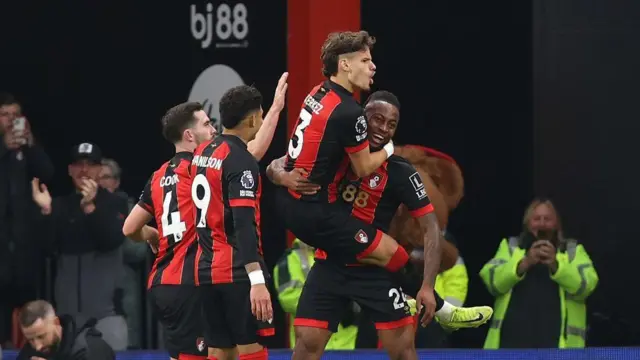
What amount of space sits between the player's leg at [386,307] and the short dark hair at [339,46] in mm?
954

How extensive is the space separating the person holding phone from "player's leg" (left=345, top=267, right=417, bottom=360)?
1922 millimetres

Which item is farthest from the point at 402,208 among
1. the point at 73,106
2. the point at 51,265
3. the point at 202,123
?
the point at 73,106

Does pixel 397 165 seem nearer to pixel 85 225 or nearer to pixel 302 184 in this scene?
pixel 302 184

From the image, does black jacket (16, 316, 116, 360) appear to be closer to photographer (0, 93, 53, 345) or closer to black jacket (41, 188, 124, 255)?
black jacket (41, 188, 124, 255)

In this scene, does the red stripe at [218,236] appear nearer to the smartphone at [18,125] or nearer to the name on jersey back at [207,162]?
the name on jersey back at [207,162]

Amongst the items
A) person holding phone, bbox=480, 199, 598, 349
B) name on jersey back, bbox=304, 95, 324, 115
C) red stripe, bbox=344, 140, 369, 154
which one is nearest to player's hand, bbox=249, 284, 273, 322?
red stripe, bbox=344, 140, 369, 154

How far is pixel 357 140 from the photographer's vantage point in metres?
9.01

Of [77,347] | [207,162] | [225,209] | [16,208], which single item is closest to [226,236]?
[225,209]

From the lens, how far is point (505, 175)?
13.4 meters

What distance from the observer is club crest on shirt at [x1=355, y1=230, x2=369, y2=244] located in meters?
9.20

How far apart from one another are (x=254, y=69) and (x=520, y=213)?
204 cm

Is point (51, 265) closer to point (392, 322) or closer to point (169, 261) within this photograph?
point (169, 261)

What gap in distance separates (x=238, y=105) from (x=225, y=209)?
48 cm

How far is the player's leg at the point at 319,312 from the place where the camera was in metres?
9.23
